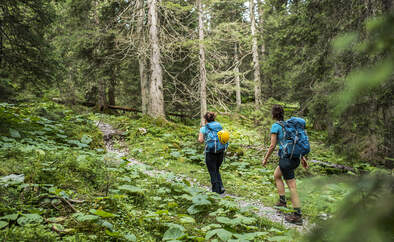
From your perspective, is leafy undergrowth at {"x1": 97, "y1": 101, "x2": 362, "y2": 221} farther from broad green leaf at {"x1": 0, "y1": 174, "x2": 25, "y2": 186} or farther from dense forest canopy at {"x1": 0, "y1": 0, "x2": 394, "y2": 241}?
broad green leaf at {"x1": 0, "y1": 174, "x2": 25, "y2": 186}

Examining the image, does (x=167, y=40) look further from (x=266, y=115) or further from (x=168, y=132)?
(x=266, y=115)

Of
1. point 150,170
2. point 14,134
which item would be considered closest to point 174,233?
point 150,170

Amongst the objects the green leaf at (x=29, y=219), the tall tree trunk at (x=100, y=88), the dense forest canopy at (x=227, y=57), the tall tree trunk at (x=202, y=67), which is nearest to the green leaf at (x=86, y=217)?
the green leaf at (x=29, y=219)

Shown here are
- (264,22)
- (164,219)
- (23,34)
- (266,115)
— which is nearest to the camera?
(164,219)

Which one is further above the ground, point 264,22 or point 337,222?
point 264,22

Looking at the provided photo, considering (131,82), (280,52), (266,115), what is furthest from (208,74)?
(131,82)

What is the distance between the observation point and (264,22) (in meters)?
21.9

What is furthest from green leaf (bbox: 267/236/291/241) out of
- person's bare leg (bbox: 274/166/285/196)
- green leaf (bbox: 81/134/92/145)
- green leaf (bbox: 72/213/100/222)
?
green leaf (bbox: 81/134/92/145)

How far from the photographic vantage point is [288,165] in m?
4.33

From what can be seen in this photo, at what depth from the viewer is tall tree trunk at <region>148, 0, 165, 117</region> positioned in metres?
12.5

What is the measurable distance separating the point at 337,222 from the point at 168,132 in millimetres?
10828

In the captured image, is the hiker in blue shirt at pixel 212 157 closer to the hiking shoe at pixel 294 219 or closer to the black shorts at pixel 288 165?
the black shorts at pixel 288 165

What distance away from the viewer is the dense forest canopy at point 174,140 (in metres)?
1.24

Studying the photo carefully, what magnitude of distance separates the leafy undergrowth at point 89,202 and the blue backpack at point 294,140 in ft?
4.25
